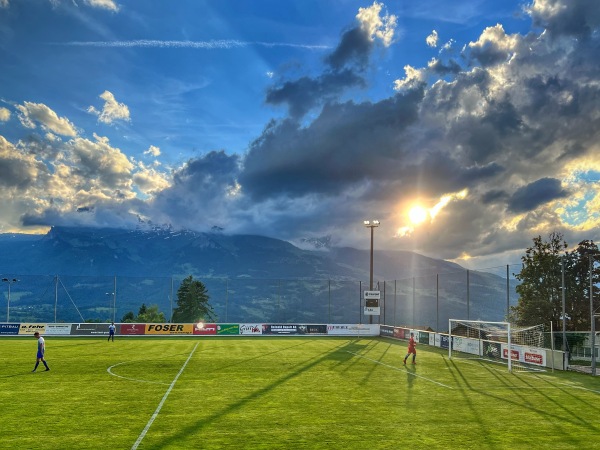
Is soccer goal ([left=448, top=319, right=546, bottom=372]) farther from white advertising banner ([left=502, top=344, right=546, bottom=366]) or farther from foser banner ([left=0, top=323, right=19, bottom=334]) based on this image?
foser banner ([left=0, top=323, right=19, bottom=334])

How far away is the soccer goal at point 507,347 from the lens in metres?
33.8

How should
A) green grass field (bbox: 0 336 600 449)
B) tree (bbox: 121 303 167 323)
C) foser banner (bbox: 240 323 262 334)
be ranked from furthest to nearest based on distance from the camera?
1. tree (bbox: 121 303 167 323)
2. foser banner (bbox: 240 323 262 334)
3. green grass field (bbox: 0 336 600 449)

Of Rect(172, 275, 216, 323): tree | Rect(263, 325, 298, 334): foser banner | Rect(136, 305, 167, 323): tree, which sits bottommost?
Rect(136, 305, 167, 323): tree

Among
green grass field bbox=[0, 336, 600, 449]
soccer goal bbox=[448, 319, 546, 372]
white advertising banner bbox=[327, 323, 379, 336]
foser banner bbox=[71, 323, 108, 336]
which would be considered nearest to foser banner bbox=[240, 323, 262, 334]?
white advertising banner bbox=[327, 323, 379, 336]

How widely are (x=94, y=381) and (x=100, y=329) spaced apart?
40.3m

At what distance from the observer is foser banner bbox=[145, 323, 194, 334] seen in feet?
205

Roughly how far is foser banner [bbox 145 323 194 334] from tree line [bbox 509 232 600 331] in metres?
39.3

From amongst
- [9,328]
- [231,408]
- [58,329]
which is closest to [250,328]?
[58,329]

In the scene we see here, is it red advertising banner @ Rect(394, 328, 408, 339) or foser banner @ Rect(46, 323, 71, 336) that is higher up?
Answer: red advertising banner @ Rect(394, 328, 408, 339)

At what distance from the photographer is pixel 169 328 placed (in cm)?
6322

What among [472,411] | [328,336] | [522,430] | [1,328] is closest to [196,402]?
[472,411]

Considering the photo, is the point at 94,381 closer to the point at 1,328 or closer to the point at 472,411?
the point at 472,411

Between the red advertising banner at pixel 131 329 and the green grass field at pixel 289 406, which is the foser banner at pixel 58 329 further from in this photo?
the green grass field at pixel 289 406

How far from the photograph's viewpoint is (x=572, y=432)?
51.5 feet
